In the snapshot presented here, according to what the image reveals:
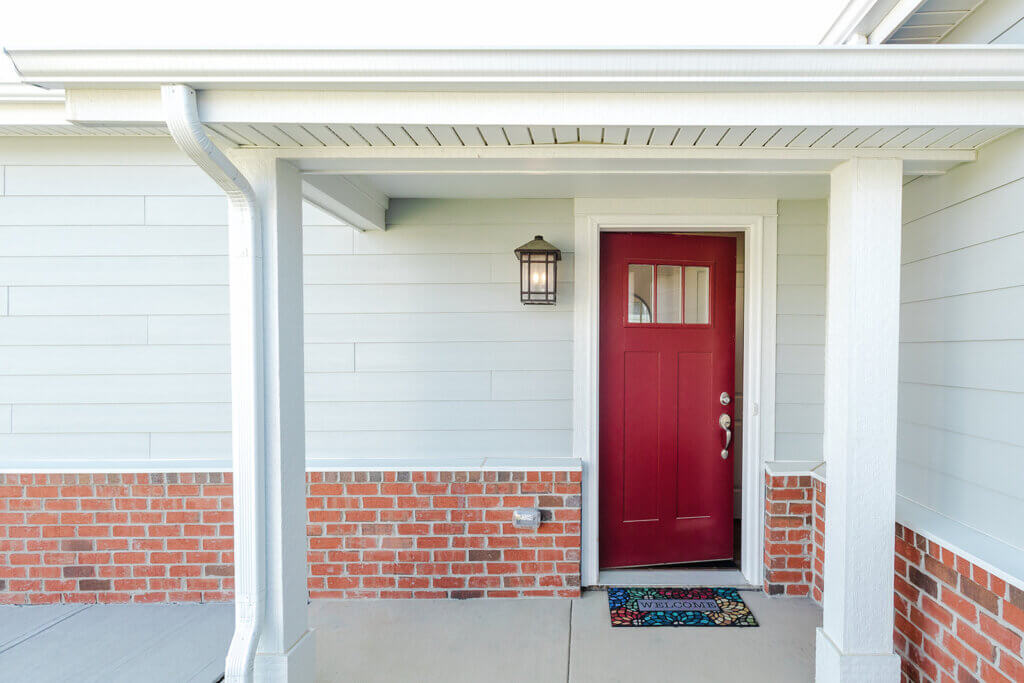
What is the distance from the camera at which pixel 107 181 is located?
304 centimetres

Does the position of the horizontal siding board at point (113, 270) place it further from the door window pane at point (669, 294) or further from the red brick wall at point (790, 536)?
the red brick wall at point (790, 536)

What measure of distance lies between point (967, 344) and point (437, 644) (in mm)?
2491

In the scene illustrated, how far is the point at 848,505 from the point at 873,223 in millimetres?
1006

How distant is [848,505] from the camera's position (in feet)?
6.64

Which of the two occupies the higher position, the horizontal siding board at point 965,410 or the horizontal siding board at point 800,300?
the horizontal siding board at point 800,300

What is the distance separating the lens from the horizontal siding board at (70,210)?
302 cm

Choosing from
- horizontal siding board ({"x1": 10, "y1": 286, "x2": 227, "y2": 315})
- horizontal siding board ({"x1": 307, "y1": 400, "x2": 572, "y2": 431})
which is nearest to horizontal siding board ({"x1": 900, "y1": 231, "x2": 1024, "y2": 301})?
horizontal siding board ({"x1": 307, "y1": 400, "x2": 572, "y2": 431})

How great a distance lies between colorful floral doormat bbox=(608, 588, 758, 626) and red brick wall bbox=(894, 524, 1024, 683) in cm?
76

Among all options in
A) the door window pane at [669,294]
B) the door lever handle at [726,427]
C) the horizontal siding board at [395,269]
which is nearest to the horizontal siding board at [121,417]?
the horizontal siding board at [395,269]

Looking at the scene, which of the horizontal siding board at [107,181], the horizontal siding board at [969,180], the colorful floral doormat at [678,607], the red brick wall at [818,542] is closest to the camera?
the horizontal siding board at [969,180]
